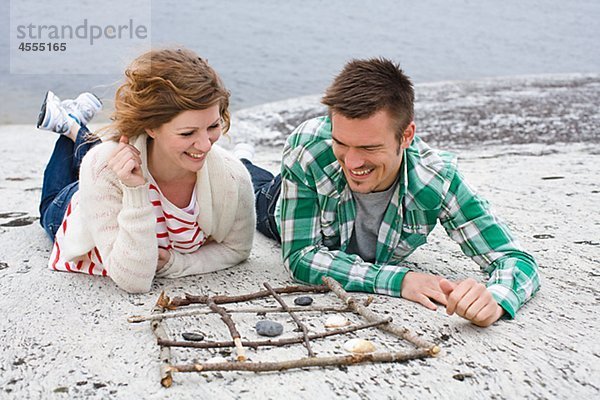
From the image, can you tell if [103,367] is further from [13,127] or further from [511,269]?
[13,127]

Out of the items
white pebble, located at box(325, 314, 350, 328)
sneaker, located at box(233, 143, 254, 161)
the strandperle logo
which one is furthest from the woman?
the strandperle logo

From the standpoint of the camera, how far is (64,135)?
401 cm

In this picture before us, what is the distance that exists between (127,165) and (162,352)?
0.83 metres

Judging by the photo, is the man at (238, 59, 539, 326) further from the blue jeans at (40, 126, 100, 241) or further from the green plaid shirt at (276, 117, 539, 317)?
the blue jeans at (40, 126, 100, 241)

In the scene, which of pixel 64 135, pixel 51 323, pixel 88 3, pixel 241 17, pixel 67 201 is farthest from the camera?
pixel 241 17

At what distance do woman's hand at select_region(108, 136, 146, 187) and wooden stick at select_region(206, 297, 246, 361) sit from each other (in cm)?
56

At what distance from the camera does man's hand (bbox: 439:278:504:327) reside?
2543 millimetres

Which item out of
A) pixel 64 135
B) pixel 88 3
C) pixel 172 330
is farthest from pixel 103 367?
pixel 88 3

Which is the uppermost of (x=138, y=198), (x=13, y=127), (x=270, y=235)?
(x=138, y=198)

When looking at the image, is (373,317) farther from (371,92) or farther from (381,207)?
(371,92)

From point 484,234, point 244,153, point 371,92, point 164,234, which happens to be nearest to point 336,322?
point 484,234

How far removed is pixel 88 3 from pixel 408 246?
15.9m

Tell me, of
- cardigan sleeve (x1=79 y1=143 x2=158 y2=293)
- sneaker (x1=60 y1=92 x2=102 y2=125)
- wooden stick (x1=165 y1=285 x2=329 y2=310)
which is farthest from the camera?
sneaker (x1=60 y1=92 x2=102 y2=125)

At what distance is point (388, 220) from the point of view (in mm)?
3006
